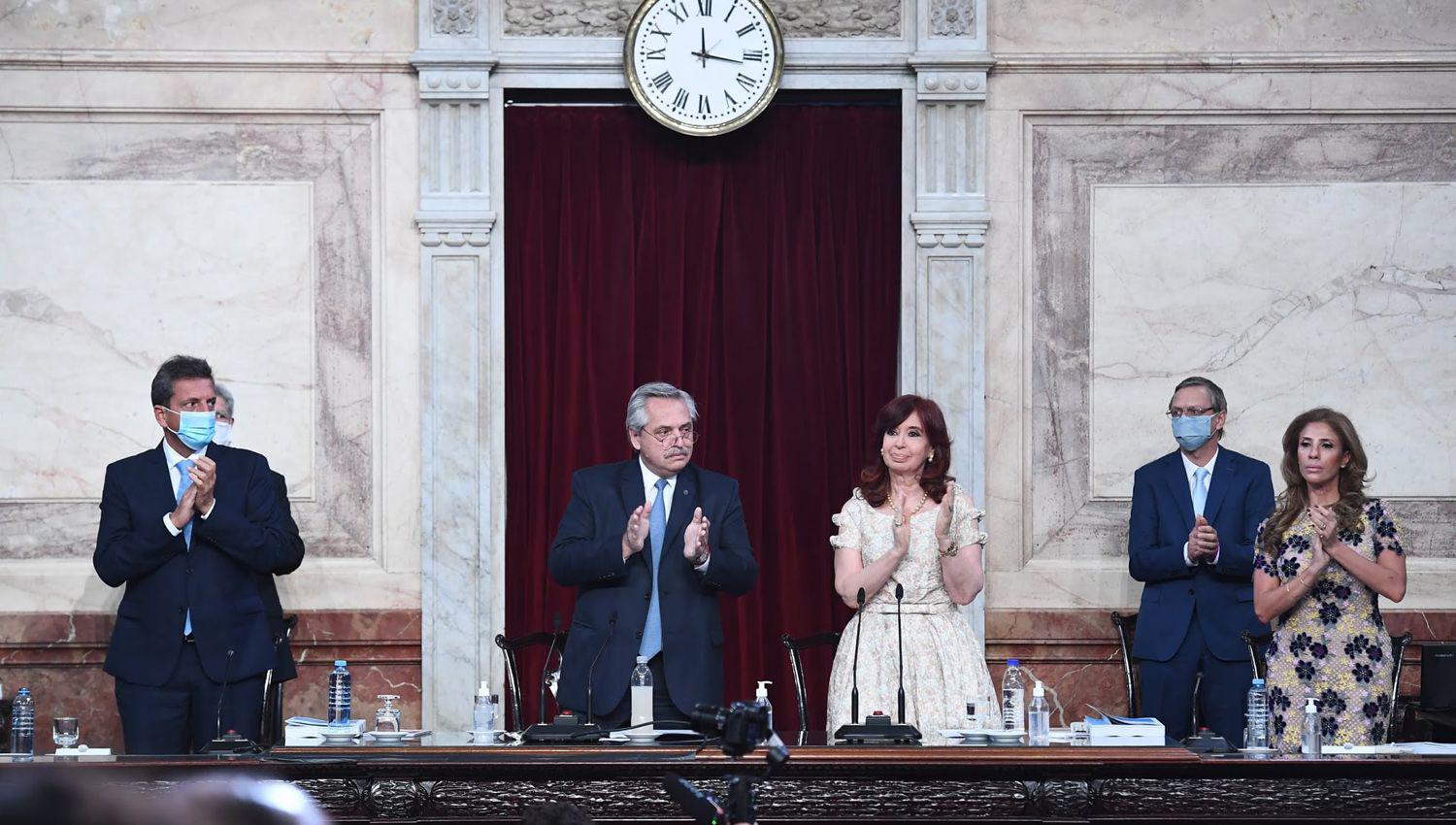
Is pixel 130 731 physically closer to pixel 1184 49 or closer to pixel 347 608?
pixel 347 608

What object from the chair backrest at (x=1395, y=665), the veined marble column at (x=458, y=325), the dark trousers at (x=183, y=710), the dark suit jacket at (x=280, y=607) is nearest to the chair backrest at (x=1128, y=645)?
the chair backrest at (x=1395, y=665)

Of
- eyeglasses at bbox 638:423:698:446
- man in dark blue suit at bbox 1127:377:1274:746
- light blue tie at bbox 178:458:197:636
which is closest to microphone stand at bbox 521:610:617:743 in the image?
eyeglasses at bbox 638:423:698:446

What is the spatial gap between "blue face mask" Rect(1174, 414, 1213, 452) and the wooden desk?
75.8 inches

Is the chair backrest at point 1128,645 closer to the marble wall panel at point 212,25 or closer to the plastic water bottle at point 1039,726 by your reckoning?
the plastic water bottle at point 1039,726

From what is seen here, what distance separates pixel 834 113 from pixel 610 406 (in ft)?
4.54

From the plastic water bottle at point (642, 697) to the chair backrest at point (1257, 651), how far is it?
6.28 feet

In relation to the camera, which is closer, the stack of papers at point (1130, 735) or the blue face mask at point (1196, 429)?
the stack of papers at point (1130, 735)

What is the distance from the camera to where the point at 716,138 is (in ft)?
20.9

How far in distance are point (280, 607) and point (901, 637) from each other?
219cm

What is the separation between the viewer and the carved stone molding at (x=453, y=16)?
6.27 m

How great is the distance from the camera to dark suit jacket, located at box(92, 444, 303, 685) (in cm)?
497

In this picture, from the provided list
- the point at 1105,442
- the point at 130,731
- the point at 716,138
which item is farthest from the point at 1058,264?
the point at 130,731

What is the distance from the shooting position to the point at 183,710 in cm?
498

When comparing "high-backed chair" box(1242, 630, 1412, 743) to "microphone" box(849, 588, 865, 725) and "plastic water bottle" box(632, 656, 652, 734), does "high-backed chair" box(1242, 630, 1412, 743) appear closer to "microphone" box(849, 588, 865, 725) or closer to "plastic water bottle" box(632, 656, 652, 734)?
"microphone" box(849, 588, 865, 725)
